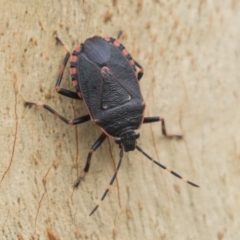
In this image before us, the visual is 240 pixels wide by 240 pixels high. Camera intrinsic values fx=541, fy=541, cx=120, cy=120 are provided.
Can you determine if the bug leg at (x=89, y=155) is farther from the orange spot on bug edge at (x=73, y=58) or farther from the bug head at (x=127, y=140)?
the orange spot on bug edge at (x=73, y=58)

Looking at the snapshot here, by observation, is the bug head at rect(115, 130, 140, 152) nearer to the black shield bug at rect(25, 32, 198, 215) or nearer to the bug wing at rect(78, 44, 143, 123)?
the black shield bug at rect(25, 32, 198, 215)

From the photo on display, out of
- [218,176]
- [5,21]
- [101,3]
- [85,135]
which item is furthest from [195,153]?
→ [5,21]

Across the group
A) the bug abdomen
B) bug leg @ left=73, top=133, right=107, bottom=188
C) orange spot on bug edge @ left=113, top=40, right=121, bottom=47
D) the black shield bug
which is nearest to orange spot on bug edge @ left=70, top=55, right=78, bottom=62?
the black shield bug

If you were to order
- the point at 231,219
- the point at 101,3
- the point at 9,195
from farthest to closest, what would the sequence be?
the point at 231,219
the point at 101,3
the point at 9,195

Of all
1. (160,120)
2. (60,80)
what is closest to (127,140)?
(160,120)

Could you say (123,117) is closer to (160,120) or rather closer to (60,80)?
(160,120)

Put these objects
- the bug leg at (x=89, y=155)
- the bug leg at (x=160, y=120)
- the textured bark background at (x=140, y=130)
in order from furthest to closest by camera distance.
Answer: the bug leg at (x=160, y=120) → the bug leg at (x=89, y=155) → the textured bark background at (x=140, y=130)

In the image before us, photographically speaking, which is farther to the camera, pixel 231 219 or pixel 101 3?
pixel 231 219

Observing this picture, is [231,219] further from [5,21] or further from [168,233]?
[5,21]

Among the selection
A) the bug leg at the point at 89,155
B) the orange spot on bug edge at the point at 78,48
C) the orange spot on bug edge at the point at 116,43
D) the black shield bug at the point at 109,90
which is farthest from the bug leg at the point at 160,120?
the orange spot on bug edge at the point at 78,48
